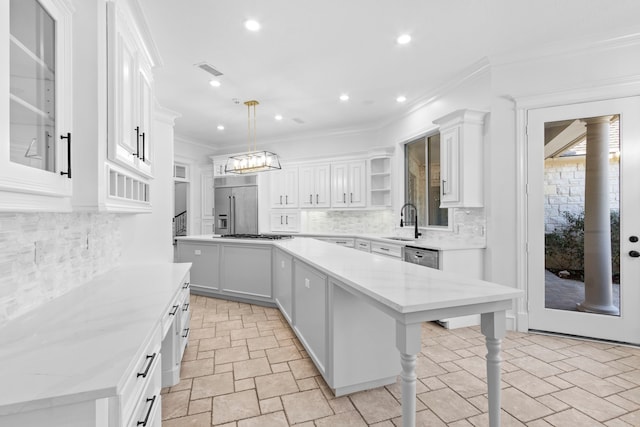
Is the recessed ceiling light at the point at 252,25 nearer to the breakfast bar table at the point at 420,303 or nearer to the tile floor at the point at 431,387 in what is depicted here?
the breakfast bar table at the point at 420,303

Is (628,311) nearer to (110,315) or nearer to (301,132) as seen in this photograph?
(110,315)

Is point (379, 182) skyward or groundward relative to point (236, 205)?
skyward

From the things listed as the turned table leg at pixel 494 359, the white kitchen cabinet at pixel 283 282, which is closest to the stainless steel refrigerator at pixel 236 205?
the white kitchen cabinet at pixel 283 282

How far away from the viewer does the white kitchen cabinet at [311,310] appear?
2436 millimetres

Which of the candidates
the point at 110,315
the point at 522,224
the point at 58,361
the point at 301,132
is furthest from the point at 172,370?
the point at 301,132

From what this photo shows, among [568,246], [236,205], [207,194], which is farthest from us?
[207,194]

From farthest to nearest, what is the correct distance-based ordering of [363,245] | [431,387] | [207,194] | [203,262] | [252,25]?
[207,194]
[363,245]
[203,262]
[252,25]
[431,387]

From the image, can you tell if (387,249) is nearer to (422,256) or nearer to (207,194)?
(422,256)

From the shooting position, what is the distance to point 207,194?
24.6 feet

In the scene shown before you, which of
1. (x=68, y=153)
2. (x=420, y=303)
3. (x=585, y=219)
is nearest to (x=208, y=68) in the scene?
(x=68, y=153)

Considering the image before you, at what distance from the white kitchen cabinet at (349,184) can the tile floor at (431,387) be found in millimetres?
3149

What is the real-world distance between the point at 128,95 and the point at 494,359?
255cm

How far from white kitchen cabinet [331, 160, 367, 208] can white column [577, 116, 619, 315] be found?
11.0 feet

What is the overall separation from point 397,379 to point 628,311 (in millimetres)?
2504
